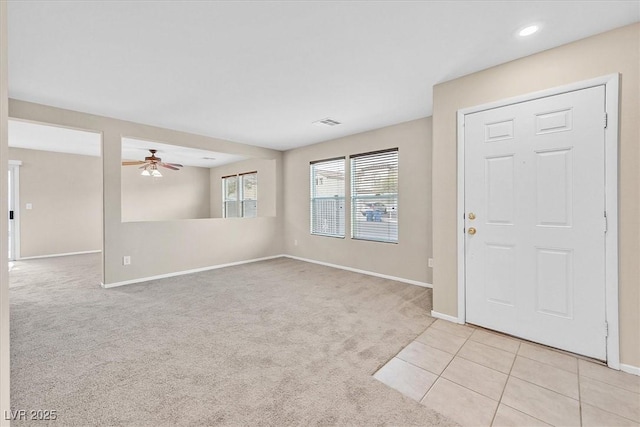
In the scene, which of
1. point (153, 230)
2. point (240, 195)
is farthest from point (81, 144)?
point (240, 195)

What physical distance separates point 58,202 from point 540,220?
351 inches

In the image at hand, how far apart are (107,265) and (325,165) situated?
3878mm

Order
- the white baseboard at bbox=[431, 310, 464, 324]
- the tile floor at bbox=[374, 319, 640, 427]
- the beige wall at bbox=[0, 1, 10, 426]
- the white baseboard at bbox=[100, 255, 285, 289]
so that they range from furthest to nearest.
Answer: the white baseboard at bbox=[100, 255, 285, 289] < the white baseboard at bbox=[431, 310, 464, 324] < the tile floor at bbox=[374, 319, 640, 427] < the beige wall at bbox=[0, 1, 10, 426]

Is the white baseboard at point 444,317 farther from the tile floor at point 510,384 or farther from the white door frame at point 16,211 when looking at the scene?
the white door frame at point 16,211

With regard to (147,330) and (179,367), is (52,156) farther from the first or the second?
(179,367)

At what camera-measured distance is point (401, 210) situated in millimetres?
4293

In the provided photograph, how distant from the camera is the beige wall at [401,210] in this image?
404 centimetres

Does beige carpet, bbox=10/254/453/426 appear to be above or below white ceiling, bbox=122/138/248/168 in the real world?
below

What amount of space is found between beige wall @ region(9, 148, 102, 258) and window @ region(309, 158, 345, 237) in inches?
173

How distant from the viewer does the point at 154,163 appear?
5.58 metres

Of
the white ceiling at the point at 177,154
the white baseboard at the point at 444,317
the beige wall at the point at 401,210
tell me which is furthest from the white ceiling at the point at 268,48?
the white baseboard at the point at 444,317

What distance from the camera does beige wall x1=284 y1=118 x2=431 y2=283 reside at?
404 centimetres

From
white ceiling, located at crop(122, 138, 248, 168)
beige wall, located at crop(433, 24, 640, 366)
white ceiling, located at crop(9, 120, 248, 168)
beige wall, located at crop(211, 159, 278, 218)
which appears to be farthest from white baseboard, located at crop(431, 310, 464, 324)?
white ceiling, located at crop(122, 138, 248, 168)

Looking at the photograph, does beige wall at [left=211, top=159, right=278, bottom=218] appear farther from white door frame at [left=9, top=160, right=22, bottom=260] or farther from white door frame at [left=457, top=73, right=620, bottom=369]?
white door frame at [left=457, top=73, right=620, bottom=369]
